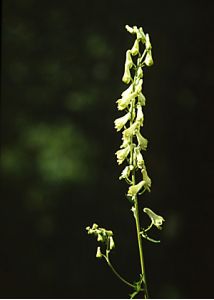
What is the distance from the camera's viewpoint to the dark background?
6.56ft

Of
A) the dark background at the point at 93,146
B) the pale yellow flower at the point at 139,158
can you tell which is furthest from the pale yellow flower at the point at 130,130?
the dark background at the point at 93,146

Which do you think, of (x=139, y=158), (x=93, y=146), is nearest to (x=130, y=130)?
(x=139, y=158)

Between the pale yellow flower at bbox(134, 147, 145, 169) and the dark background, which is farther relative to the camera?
the dark background

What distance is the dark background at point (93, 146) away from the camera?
2.00 m

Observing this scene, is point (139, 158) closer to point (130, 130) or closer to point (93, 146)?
point (130, 130)

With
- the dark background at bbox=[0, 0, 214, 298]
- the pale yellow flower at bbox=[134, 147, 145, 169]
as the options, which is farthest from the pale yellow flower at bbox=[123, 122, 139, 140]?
the dark background at bbox=[0, 0, 214, 298]

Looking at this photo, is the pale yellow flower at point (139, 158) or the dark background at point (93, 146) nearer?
the pale yellow flower at point (139, 158)

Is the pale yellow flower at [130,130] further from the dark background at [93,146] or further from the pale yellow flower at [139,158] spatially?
the dark background at [93,146]

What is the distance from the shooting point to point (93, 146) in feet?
6.67

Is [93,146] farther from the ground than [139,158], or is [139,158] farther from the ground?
[93,146]

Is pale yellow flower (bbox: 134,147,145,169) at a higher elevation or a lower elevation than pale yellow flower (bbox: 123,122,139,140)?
lower

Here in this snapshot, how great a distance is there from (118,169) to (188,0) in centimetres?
66

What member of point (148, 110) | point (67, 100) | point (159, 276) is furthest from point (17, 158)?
point (159, 276)

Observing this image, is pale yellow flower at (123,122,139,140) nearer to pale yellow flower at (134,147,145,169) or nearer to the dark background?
pale yellow flower at (134,147,145,169)
